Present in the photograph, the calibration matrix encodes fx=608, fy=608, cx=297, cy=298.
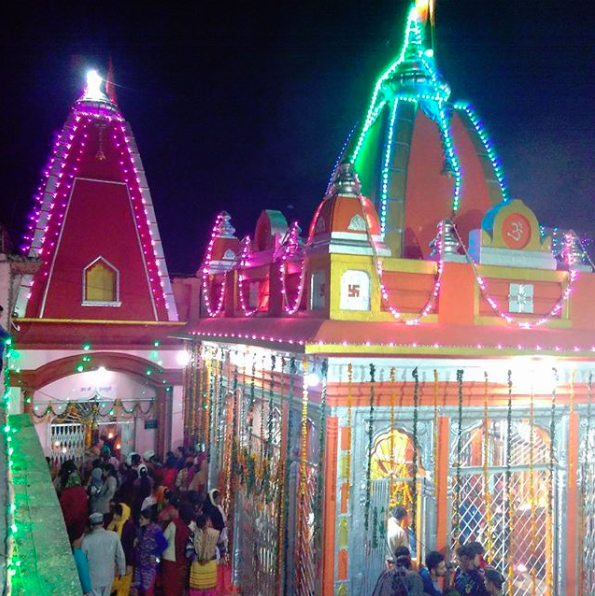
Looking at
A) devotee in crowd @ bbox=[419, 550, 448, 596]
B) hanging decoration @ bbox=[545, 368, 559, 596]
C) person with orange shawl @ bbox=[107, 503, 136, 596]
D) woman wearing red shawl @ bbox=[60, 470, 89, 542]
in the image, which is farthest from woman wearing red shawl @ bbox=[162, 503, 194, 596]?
hanging decoration @ bbox=[545, 368, 559, 596]

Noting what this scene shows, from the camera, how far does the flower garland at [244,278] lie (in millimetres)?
10780

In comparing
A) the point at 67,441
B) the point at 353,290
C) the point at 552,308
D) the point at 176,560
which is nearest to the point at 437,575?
the point at 353,290

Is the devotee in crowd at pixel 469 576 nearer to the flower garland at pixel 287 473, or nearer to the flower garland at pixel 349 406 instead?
the flower garland at pixel 349 406

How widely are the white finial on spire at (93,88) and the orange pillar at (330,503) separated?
1292cm

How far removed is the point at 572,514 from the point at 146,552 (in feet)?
19.5

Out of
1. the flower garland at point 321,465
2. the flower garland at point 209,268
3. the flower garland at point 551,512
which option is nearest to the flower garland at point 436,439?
the flower garland at point 321,465

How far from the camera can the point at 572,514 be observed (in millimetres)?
8672

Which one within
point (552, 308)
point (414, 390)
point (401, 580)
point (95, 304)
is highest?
point (95, 304)

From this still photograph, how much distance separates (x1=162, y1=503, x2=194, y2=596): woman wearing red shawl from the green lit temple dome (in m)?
5.32

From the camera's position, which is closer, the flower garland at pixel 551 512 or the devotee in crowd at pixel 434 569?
the devotee in crowd at pixel 434 569

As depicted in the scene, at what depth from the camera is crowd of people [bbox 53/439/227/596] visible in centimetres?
684

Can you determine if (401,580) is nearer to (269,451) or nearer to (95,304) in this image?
(269,451)

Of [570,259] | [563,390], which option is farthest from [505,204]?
[563,390]

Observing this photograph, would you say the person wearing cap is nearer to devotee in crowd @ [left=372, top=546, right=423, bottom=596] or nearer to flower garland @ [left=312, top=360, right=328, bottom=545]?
flower garland @ [left=312, top=360, right=328, bottom=545]
